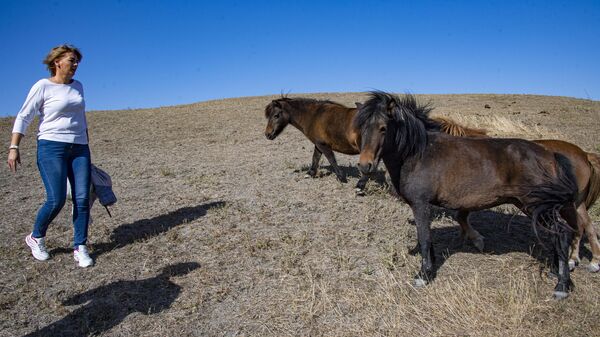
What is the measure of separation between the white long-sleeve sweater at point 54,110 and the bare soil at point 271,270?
1.65 m

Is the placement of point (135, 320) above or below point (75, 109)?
below

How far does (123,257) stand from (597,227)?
22.1ft

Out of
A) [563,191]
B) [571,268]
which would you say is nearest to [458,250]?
[571,268]

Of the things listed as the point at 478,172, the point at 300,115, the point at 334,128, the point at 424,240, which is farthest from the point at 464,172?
the point at 300,115

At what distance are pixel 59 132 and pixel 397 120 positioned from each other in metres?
3.79

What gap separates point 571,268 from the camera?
4840 mm

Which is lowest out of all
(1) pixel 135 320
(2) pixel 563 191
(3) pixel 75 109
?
(1) pixel 135 320

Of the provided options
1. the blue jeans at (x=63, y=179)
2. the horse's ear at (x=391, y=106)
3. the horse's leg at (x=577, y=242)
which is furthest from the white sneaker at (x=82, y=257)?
the horse's leg at (x=577, y=242)

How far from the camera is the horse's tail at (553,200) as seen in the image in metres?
4.22

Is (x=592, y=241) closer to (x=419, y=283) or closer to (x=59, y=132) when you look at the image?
(x=419, y=283)

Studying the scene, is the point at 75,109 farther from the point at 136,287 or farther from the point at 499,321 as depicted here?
the point at 499,321

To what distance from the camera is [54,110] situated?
4.69m

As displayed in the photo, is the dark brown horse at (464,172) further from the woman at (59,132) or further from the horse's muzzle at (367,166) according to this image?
the woman at (59,132)

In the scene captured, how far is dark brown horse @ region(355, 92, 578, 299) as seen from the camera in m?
4.29
